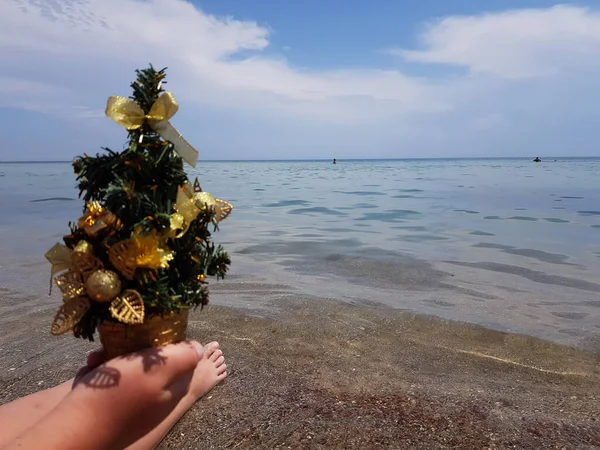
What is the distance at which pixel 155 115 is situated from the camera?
1674 millimetres

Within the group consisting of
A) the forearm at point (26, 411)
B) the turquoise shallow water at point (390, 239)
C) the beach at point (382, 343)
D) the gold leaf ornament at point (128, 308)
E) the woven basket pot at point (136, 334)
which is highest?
the gold leaf ornament at point (128, 308)

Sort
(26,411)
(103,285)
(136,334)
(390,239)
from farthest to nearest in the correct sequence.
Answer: (390,239) < (26,411) < (136,334) < (103,285)

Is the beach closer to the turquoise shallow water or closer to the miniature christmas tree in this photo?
the turquoise shallow water

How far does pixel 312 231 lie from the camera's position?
8094mm

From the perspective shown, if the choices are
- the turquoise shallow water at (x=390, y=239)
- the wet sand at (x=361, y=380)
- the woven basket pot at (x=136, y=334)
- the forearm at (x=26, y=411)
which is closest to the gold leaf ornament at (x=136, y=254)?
the woven basket pot at (x=136, y=334)

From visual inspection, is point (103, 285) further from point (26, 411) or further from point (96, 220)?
point (26, 411)

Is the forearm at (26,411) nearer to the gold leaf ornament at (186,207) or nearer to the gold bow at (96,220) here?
the gold bow at (96,220)

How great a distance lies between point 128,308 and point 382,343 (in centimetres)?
184

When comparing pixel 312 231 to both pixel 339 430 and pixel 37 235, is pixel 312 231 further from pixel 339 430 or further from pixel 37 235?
pixel 339 430

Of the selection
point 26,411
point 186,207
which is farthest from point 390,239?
point 26,411

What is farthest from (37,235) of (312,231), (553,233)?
(553,233)

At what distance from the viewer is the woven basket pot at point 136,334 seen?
5.21 ft

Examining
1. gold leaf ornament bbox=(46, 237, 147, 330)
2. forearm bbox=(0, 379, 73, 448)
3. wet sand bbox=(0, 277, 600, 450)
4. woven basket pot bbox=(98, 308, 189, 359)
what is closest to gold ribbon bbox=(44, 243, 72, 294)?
A: gold leaf ornament bbox=(46, 237, 147, 330)

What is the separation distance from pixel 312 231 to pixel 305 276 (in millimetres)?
3178
